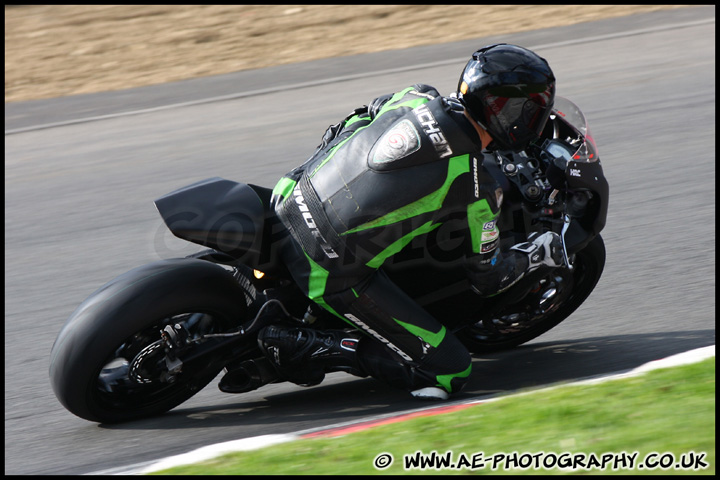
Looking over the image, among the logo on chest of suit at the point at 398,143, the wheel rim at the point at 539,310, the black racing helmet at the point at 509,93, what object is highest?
the black racing helmet at the point at 509,93

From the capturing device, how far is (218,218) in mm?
4078

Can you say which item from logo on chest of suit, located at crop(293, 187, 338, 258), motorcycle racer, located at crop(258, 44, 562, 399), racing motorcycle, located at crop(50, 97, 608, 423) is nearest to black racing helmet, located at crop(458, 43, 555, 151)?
motorcycle racer, located at crop(258, 44, 562, 399)

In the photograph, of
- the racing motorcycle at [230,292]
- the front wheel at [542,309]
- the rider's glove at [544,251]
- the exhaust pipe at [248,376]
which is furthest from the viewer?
the front wheel at [542,309]

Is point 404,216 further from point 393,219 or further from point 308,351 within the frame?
point 308,351

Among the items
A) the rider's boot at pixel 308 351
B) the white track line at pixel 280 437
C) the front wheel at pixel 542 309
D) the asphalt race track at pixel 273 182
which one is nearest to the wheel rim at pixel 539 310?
the front wheel at pixel 542 309

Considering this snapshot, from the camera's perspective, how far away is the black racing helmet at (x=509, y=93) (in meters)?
3.86

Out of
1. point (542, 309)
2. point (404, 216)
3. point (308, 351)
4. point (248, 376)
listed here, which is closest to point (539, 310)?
point (542, 309)

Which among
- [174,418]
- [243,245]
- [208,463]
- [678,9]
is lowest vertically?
[678,9]

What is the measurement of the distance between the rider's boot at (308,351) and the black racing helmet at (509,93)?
3.83ft

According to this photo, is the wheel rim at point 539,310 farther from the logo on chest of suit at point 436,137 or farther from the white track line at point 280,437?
the logo on chest of suit at point 436,137

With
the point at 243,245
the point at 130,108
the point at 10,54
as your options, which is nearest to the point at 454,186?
the point at 243,245

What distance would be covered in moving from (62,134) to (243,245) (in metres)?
5.79

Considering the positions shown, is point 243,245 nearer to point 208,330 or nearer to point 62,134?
point 208,330

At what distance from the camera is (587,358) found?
4621 millimetres
